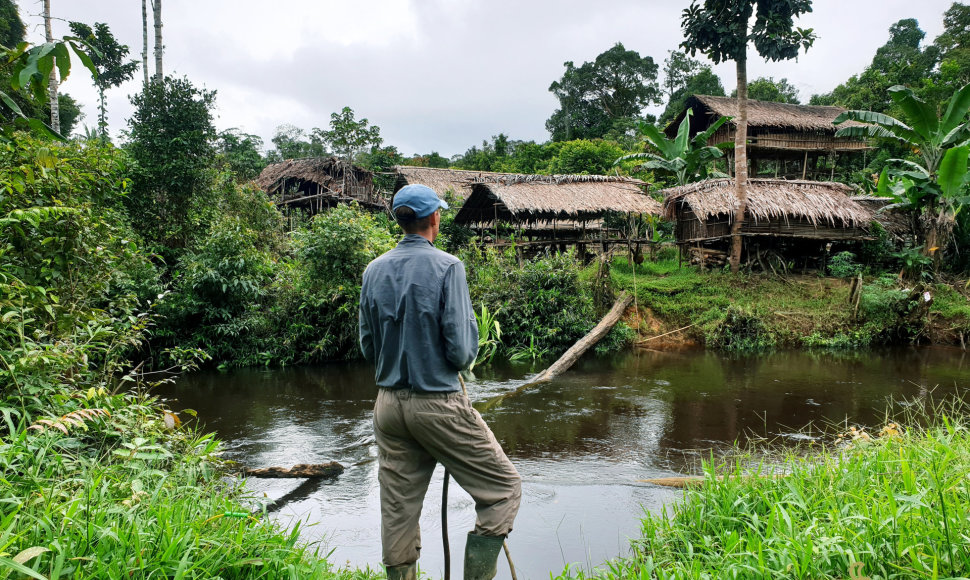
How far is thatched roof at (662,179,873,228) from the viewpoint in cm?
1372

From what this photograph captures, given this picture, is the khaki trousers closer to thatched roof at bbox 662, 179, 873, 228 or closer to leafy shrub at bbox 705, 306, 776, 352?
leafy shrub at bbox 705, 306, 776, 352

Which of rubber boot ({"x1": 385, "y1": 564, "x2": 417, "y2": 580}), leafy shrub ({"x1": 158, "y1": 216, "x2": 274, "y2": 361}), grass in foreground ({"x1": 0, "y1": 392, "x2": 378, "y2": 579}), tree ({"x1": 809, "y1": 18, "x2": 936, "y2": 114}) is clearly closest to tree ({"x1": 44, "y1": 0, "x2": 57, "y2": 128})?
leafy shrub ({"x1": 158, "y1": 216, "x2": 274, "y2": 361})

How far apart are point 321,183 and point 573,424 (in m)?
17.4

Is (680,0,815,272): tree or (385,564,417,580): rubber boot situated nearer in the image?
(385,564,417,580): rubber boot

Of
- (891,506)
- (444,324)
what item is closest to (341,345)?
(444,324)

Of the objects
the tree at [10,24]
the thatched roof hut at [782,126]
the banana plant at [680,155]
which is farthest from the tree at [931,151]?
the tree at [10,24]

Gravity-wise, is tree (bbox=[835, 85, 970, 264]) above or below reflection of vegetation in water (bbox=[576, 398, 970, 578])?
above

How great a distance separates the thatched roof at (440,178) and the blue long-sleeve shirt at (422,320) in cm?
1796

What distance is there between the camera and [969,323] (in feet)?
37.4

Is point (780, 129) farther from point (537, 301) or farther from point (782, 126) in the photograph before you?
point (537, 301)

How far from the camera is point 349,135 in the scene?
2164 centimetres

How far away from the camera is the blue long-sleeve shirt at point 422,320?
2.41 metres

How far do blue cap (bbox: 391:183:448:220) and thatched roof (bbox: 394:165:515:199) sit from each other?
700 inches

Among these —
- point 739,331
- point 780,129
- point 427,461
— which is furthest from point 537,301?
point 780,129
